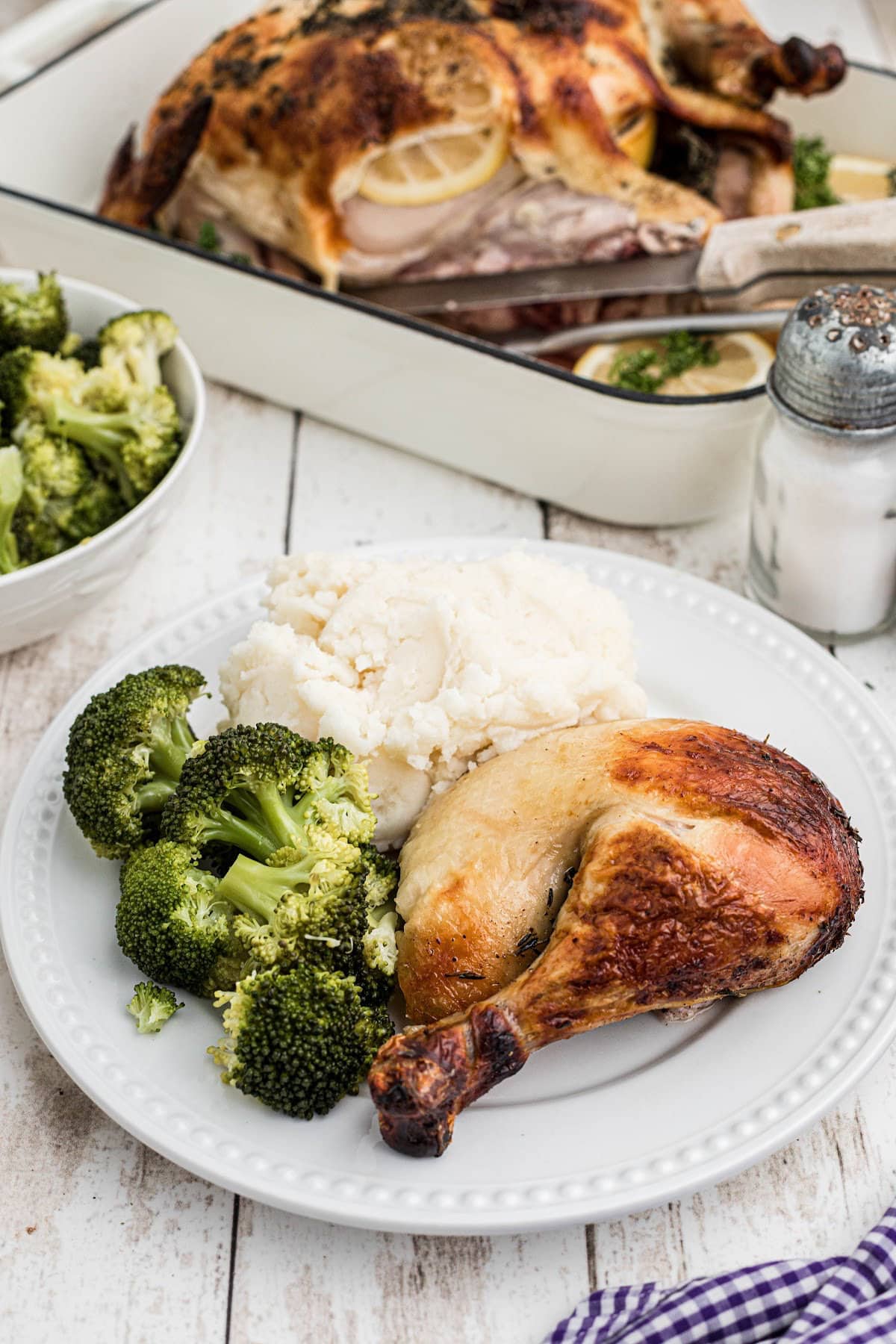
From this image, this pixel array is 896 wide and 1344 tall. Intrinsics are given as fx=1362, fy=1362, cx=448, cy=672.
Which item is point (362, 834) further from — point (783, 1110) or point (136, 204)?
point (136, 204)

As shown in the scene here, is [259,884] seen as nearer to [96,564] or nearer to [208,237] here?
[96,564]

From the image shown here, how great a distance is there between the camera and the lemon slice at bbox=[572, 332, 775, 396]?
111 inches

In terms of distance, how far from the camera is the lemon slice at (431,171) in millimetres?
2994

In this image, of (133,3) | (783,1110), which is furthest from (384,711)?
(133,3)

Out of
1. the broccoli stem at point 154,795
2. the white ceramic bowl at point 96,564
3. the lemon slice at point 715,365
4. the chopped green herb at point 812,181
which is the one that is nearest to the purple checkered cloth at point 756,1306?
the broccoli stem at point 154,795

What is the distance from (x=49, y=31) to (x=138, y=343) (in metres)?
1.36

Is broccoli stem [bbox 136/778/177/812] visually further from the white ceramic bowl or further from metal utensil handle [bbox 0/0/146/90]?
metal utensil handle [bbox 0/0/146/90]

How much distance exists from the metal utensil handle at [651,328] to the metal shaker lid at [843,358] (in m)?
0.48

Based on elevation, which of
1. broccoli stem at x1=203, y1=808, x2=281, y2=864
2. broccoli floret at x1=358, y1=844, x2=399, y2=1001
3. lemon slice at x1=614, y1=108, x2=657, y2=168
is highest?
lemon slice at x1=614, y1=108, x2=657, y2=168

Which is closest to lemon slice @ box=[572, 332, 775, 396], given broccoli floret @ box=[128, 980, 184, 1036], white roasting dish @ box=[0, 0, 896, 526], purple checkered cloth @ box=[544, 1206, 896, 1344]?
white roasting dish @ box=[0, 0, 896, 526]

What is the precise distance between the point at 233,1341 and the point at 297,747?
0.75 m

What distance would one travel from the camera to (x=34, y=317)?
269 cm

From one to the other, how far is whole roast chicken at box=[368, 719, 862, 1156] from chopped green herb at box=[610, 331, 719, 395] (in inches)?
46.0

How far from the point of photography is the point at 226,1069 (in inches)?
67.5
